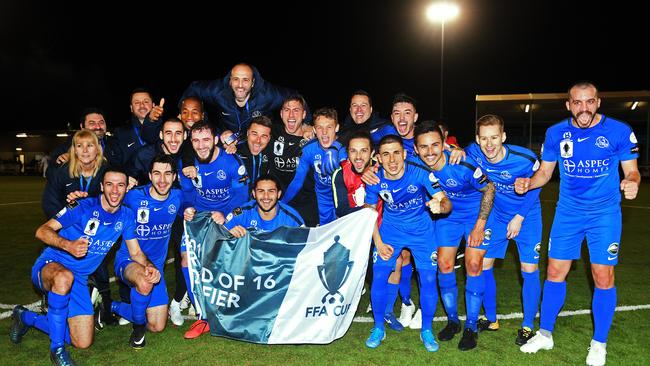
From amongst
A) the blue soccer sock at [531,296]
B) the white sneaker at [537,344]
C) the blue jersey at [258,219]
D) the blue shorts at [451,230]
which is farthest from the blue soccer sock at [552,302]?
the blue jersey at [258,219]

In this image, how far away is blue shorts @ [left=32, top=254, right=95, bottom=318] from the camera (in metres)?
4.59

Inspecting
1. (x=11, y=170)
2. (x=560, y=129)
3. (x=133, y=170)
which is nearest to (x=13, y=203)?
(x=133, y=170)

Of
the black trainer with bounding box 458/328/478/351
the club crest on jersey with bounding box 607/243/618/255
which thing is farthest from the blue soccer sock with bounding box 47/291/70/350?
the club crest on jersey with bounding box 607/243/618/255

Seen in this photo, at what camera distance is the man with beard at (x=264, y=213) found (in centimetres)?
494

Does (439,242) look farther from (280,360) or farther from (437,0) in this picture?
(437,0)

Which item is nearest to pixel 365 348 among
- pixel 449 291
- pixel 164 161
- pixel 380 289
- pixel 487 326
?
pixel 380 289

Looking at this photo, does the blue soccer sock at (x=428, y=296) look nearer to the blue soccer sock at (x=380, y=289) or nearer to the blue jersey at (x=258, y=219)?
the blue soccer sock at (x=380, y=289)

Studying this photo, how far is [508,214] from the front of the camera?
480cm

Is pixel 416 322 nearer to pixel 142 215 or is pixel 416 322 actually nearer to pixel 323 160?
pixel 323 160

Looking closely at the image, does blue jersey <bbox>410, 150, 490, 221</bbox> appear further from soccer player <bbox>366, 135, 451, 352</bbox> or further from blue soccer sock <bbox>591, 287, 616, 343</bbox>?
blue soccer sock <bbox>591, 287, 616, 343</bbox>

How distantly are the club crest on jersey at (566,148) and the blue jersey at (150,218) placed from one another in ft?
12.8

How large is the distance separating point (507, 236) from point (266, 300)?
2.47 meters

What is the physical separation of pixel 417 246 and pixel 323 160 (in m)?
1.43

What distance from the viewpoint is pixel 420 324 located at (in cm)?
507
